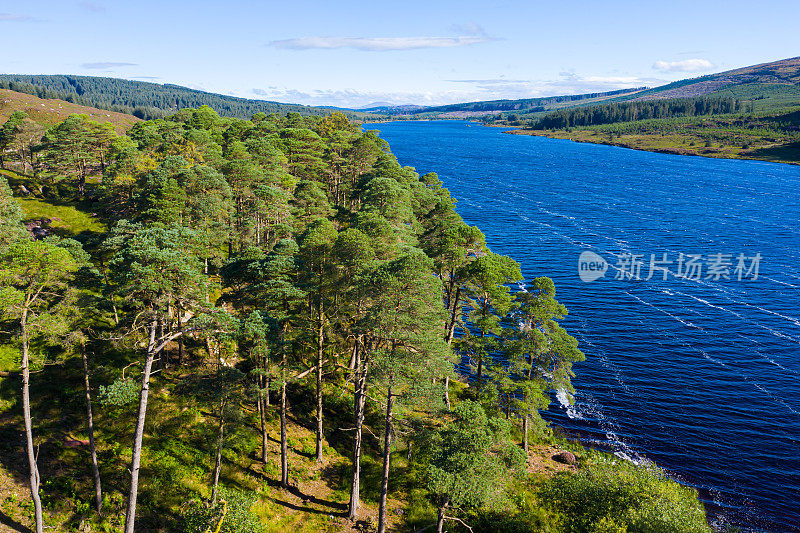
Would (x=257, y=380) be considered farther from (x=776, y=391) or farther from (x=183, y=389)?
(x=776, y=391)

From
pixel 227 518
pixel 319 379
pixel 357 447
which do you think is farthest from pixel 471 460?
pixel 319 379

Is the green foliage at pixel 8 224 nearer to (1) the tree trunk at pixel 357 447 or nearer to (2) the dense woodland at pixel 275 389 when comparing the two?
(2) the dense woodland at pixel 275 389

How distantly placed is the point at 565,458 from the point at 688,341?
32.7m

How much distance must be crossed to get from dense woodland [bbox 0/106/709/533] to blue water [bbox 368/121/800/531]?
21.5ft

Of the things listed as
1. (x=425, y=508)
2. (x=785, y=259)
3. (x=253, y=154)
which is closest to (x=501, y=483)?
(x=425, y=508)

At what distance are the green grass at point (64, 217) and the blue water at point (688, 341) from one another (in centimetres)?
7124

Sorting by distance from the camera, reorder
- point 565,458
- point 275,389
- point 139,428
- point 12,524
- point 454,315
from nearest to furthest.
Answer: point 139,428 < point 12,524 < point 275,389 < point 565,458 < point 454,315

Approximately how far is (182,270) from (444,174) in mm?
Result: 161669

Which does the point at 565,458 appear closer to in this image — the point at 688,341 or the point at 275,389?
the point at 275,389

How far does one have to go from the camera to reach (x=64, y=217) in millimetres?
67312

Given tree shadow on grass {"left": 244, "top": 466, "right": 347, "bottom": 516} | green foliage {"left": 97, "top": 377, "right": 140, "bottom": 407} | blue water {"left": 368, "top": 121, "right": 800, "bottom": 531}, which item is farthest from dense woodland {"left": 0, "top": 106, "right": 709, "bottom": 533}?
blue water {"left": 368, "top": 121, "right": 800, "bottom": 531}

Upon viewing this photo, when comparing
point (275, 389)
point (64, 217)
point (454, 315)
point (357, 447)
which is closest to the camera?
point (275, 389)

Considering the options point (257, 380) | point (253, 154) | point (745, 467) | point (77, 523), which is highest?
point (253, 154)

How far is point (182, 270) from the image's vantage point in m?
21.0
